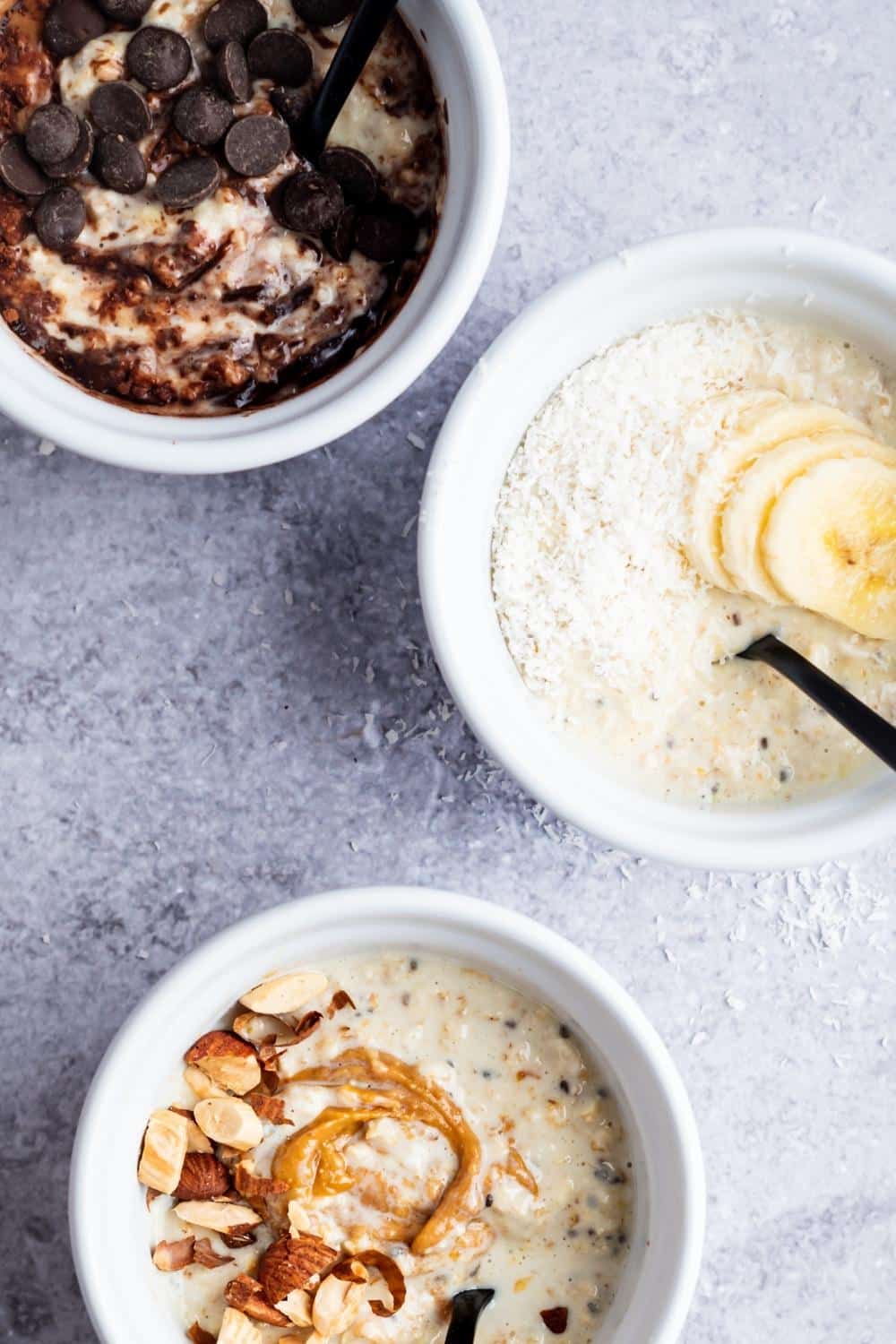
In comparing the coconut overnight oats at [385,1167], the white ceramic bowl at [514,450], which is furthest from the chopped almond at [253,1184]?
the white ceramic bowl at [514,450]

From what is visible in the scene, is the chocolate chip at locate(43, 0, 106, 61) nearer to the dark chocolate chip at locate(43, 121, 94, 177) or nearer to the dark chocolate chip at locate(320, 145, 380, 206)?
the dark chocolate chip at locate(43, 121, 94, 177)

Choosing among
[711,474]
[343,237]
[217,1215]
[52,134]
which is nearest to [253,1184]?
Result: [217,1215]

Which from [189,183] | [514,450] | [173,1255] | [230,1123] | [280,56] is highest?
[280,56]

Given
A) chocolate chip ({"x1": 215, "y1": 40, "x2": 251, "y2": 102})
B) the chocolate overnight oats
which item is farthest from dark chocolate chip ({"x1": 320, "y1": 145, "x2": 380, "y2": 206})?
chocolate chip ({"x1": 215, "y1": 40, "x2": 251, "y2": 102})

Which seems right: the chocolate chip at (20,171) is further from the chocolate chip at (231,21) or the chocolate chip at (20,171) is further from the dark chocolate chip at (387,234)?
the dark chocolate chip at (387,234)

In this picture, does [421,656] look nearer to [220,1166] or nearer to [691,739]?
[691,739]

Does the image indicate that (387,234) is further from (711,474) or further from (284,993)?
(284,993)
